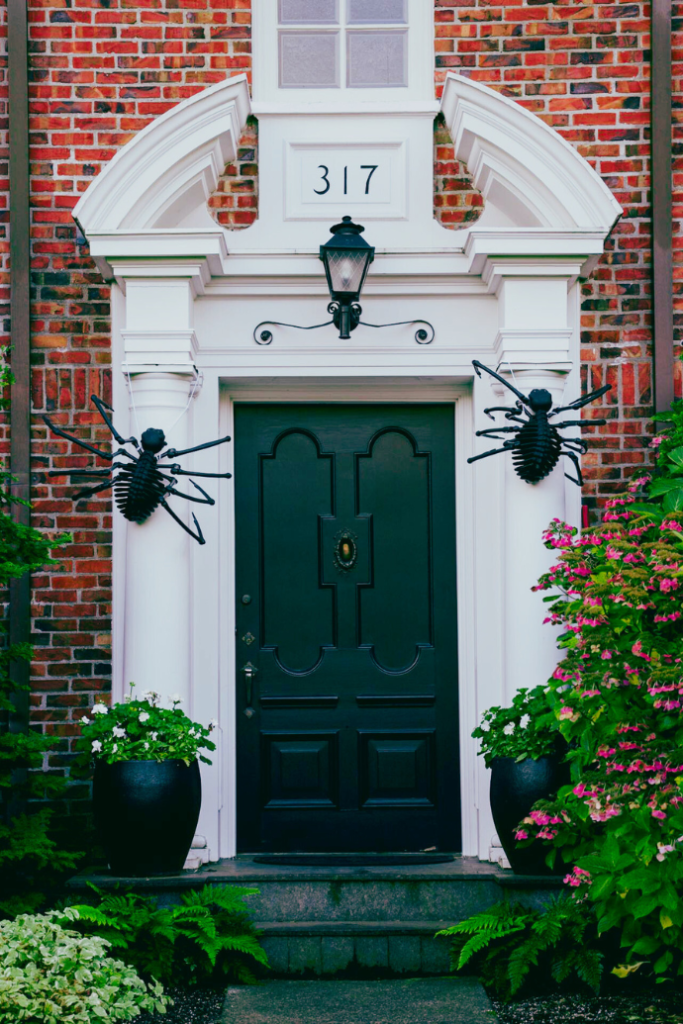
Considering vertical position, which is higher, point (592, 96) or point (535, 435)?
point (592, 96)

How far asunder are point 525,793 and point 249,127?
317cm

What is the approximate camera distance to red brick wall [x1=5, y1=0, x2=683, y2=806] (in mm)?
5098

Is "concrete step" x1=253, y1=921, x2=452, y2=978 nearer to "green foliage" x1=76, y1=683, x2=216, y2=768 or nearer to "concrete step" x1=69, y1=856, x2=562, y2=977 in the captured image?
"concrete step" x1=69, y1=856, x2=562, y2=977

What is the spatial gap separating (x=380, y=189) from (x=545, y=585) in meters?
2.01

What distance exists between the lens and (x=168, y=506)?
4.69 metres

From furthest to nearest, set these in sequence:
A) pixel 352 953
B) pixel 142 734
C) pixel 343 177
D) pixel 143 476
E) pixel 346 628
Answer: pixel 346 628
pixel 343 177
pixel 143 476
pixel 142 734
pixel 352 953

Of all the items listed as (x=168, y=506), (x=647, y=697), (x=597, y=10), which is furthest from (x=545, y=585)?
(x=597, y=10)

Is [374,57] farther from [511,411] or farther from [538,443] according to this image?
[538,443]

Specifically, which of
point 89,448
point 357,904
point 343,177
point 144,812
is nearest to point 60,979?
point 144,812

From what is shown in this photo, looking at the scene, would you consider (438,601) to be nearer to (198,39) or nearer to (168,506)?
(168,506)

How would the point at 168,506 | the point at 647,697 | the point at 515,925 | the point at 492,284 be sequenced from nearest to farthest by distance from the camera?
the point at 647,697 < the point at 515,925 < the point at 168,506 < the point at 492,284

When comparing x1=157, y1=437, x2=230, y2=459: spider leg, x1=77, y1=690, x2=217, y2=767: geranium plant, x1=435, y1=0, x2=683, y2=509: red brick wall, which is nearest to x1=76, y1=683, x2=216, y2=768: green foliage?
x1=77, y1=690, x2=217, y2=767: geranium plant

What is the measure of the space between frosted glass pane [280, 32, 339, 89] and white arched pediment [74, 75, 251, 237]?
0.40 meters

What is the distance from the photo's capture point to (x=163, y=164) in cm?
480
